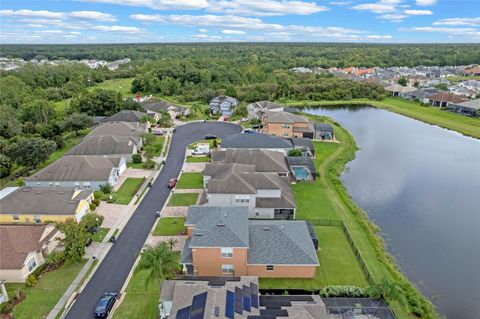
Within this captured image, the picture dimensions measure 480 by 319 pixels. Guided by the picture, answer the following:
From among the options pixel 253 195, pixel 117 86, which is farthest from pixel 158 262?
pixel 117 86

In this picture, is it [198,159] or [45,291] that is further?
[198,159]

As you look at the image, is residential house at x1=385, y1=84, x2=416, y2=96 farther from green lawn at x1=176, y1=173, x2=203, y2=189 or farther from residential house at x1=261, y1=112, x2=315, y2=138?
green lawn at x1=176, y1=173, x2=203, y2=189

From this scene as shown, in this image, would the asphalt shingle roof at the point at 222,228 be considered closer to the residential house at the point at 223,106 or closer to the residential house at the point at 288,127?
the residential house at the point at 288,127

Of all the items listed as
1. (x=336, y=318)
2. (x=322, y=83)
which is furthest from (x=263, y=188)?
(x=322, y=83)

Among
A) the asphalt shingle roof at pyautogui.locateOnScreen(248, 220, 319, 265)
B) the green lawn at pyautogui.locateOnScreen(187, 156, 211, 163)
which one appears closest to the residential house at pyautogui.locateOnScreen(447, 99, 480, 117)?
the green lawn at pyautogui.locateOnScreen(187, 156, 211, 163)

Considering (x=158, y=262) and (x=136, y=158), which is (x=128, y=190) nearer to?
(x=136, y=158)
